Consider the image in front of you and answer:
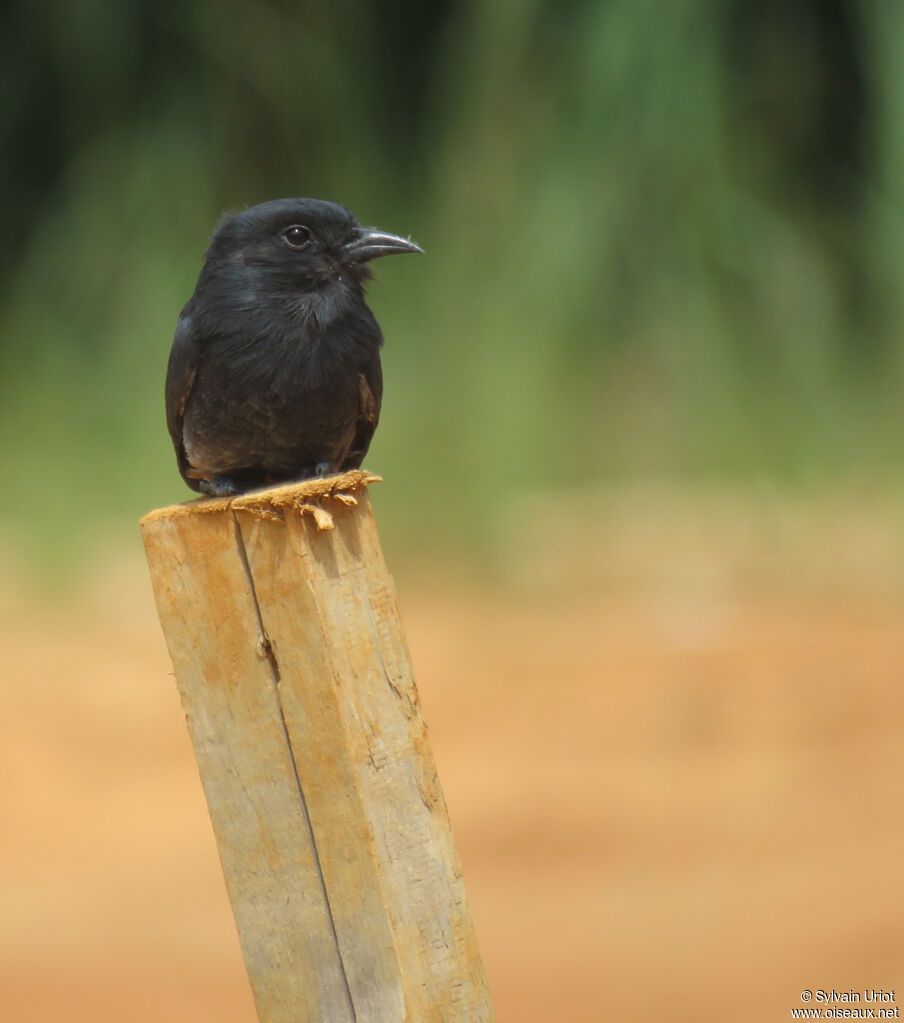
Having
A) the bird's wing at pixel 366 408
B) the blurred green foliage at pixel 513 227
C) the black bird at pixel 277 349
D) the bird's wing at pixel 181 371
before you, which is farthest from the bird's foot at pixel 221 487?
the blurred green foliage at pixel 513 227

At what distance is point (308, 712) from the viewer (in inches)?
83.2

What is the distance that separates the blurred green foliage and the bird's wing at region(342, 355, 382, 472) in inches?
224

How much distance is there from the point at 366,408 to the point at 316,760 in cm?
133

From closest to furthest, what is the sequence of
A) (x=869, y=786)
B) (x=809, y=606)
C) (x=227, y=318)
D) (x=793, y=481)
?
(x=227, y=318)
(x=869, y=786)
(x=809, y=606)
(x=793, y=481)

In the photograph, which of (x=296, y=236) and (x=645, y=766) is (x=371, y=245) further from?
(x=645, y=766)

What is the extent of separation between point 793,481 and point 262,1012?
740 cm

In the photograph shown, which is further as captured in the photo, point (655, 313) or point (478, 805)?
point (655, 313)

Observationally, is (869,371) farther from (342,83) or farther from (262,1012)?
(262,1012)

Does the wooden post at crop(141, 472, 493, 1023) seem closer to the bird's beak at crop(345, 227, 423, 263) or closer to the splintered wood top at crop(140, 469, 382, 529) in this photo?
the splintered wood top at crop(140, 469, 382, 529)

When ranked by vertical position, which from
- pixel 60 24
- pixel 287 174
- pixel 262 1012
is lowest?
pixel 262 1012

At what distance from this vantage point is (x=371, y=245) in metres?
3.25

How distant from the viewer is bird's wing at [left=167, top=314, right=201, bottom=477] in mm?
3174

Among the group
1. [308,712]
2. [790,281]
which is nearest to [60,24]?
[790,281]

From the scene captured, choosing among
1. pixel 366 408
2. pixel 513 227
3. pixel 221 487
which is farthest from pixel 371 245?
pixel 513 227
